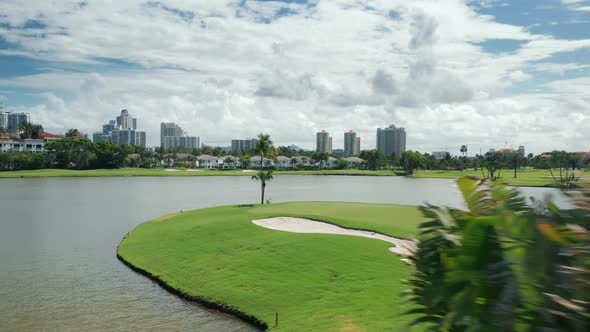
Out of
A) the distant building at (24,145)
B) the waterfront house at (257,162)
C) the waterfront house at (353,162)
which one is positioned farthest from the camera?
the waterfront house at (353,162)

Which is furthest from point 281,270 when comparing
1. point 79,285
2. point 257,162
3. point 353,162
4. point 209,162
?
point 353,162

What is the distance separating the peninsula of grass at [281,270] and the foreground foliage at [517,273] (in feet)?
30.0

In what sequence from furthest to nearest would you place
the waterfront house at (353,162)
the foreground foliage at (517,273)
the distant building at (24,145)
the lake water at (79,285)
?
the waterfront house at (353,162) → the distant building at (24,145) → the lake water at (79,285) → the foreground foliage at (517,273)

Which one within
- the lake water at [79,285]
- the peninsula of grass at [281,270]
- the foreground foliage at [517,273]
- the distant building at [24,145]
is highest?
the distant building at [24,145]

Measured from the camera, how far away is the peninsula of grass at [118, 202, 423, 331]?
16.1 meters

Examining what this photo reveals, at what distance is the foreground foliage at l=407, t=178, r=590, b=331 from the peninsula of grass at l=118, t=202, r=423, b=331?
913 centimetres

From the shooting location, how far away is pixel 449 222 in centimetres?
464

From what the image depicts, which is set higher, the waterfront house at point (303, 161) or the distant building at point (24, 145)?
the distant building at point (24, 145)

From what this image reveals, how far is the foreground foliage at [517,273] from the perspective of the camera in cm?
339

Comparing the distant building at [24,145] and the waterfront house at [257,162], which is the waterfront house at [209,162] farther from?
the distant building at [24,145]

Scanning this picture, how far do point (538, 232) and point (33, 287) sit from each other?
77.9 feet

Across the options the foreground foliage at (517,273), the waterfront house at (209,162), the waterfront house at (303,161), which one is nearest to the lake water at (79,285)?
the foreground foliage at (517,273)

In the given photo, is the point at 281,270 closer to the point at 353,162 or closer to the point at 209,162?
the point at 209,162

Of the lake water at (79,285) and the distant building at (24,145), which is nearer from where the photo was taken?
the lake water at (79,285)
